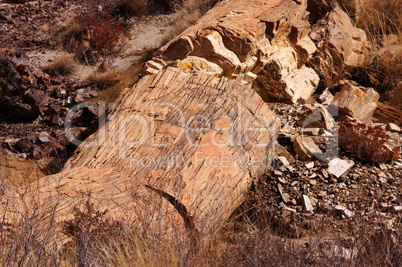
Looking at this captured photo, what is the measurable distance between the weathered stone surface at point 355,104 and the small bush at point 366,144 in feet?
1.86

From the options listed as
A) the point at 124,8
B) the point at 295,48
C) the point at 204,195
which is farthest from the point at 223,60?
the point at 124,8

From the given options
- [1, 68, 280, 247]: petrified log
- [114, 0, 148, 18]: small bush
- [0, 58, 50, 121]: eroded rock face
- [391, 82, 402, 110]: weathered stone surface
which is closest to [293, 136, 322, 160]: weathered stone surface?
[1, 68, 280, 247]: petrified log

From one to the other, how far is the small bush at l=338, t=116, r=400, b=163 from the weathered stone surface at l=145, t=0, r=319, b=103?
47.3 inches

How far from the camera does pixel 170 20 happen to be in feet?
25.0

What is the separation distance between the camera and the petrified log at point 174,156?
2.77 meters

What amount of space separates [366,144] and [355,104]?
98cm

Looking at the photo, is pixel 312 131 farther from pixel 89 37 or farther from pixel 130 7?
pixel 130 7

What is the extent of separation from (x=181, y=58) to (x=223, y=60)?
0.57 meters

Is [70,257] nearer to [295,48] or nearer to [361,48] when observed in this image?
[295,48]

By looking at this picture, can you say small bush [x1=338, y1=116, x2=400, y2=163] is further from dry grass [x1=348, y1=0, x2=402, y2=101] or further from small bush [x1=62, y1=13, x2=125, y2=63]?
small bush [x1=62, y1=13, x2=125, y2=63]

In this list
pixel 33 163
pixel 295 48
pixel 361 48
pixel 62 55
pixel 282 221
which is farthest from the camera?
pixel 62 55

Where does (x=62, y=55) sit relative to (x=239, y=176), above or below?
below

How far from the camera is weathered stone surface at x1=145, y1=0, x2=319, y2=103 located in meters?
4.70

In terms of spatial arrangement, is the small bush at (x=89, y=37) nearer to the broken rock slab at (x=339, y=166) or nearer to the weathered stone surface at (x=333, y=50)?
the weathered stone surface at (x=333, y=50)
